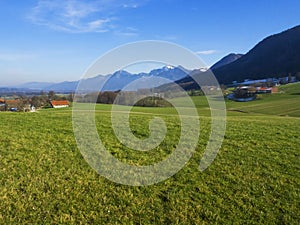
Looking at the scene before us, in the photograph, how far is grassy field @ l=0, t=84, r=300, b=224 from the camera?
6.96m

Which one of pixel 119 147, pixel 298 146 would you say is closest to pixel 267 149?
pixel 298 146

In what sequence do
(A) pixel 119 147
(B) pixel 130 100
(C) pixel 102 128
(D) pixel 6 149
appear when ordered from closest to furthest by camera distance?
(D) pixel 6 149 → (A) pixel 119 147 → (C) pixel 102 128 → (B) pixel 130 100

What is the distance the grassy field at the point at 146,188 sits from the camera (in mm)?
6961

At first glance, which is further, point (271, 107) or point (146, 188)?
point (271, 107)

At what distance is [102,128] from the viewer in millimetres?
13781

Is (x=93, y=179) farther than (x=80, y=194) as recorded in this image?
Yes

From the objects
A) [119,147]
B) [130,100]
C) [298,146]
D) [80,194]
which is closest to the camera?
[80,194]

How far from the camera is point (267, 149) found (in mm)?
11297

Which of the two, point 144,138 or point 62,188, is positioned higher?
point 144,138

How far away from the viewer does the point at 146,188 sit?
819 centimetres

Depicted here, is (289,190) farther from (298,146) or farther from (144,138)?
(144,138)

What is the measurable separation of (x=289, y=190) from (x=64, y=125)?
426 inches

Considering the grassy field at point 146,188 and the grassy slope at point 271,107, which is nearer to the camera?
the grassy field at point 146,188

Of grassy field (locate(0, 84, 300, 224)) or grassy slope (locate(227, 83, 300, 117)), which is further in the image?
grassy slope (locate(227, 83, 300, 117))
